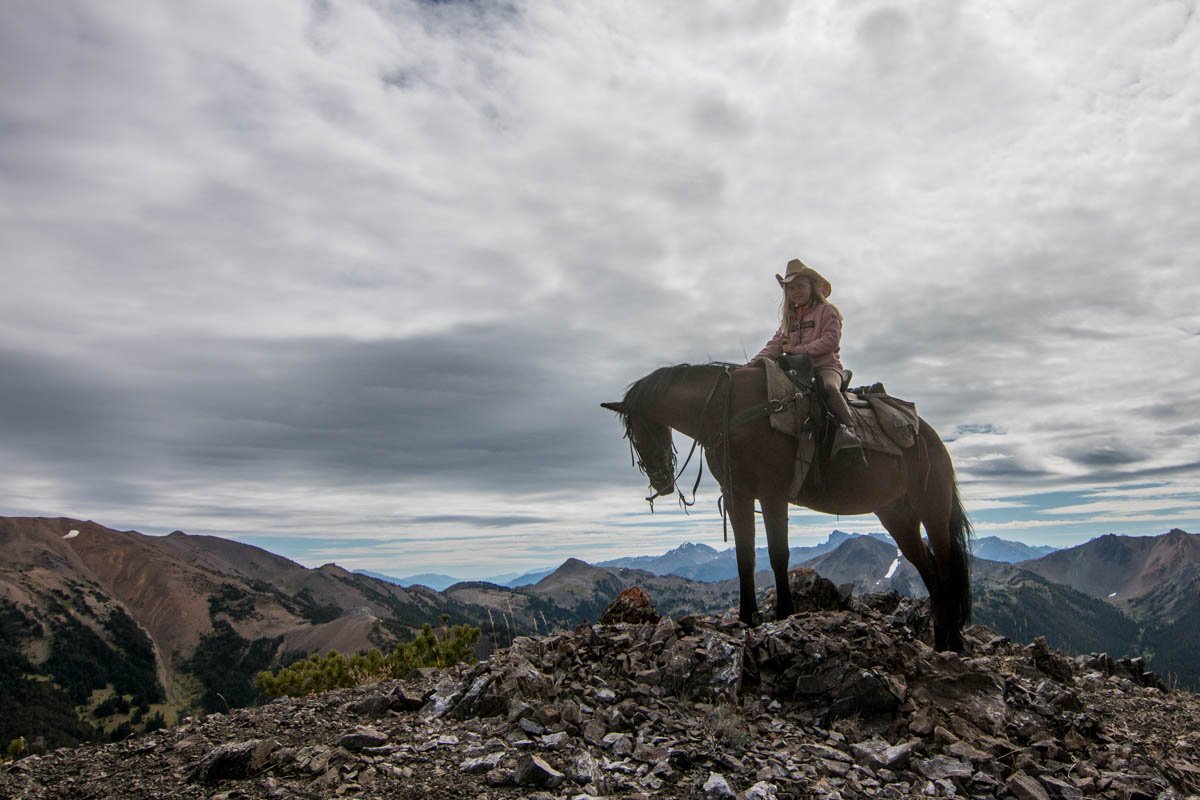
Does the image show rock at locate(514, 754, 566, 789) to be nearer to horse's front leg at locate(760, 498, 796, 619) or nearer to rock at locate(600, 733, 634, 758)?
rock at locate(600, 733, 634, 758)

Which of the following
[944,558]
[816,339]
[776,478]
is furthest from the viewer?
[944,558]

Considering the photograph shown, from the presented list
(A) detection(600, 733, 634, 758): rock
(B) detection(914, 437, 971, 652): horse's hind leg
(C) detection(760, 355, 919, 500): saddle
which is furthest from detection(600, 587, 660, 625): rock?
(B) detection(914, 437, 971, 652): horse's hind leg

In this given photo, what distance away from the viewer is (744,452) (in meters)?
9.08

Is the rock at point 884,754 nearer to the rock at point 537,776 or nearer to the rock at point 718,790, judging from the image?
the rock at point 718,790

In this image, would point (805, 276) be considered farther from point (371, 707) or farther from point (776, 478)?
point (371, 707)

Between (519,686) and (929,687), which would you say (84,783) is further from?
(929,687)

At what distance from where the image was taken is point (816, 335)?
9984mm

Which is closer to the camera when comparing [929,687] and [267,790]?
[267,790]

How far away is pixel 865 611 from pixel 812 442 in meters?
3.73

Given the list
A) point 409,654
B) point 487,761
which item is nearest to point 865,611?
Answer: point 487,761

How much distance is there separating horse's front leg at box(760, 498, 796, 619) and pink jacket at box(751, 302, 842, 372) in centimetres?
221

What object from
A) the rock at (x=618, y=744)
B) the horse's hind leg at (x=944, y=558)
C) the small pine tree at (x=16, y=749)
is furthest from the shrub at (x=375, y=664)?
the horse's hind leg at (x=944, y=558)

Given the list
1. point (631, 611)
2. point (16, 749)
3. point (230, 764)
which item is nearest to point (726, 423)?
point (631, 611)

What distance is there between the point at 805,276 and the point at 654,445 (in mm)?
3479
